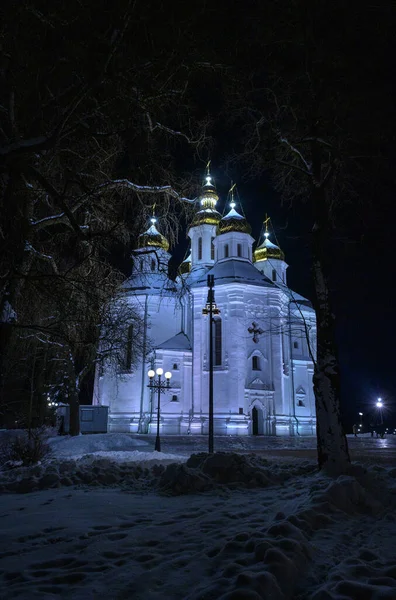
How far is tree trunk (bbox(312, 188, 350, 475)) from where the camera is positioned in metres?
8.26

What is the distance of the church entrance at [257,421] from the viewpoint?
37.6 m

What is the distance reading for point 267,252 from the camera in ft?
159

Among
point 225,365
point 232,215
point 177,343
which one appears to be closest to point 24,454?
point 225,365

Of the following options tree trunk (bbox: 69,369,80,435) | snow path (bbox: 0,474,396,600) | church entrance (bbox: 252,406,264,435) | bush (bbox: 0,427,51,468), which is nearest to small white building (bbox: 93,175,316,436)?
church entrance (bbox: 252,406,264,435)

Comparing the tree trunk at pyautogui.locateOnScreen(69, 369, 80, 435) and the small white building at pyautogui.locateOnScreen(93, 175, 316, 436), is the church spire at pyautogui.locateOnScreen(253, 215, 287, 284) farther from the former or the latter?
the tree trunk at pyautogui.locateOnScreen(69, 369, 80, 435)

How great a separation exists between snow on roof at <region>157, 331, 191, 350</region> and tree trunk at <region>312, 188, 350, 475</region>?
29352 millimetres

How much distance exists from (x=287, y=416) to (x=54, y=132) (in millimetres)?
35830

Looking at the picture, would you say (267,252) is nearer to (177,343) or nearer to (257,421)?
(177,343)

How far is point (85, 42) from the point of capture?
6008 mm

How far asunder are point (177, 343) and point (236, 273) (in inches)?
310

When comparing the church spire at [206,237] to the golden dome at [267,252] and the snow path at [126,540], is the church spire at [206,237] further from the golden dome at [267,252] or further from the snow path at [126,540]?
the snow path at [126,540]

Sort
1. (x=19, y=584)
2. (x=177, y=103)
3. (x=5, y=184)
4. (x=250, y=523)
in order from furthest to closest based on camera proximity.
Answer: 1. (x=177, y=103)
2. (x=5, y=184)
3. (x=250, y=523)
4. (x=19, y=584)

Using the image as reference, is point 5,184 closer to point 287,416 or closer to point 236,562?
point 236,562

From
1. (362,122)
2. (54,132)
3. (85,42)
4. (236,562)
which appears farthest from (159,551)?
(362,122)
